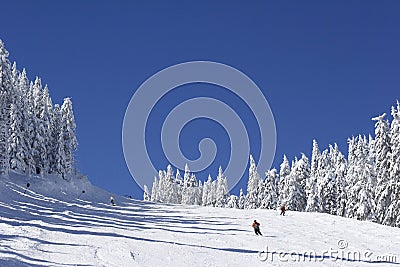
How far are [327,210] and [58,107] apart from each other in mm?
43731

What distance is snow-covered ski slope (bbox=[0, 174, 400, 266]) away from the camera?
18.4 m

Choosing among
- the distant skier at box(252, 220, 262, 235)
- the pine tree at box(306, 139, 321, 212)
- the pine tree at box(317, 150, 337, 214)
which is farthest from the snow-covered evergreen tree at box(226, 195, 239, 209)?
the distant skier at box(252, 220, 262, 235)

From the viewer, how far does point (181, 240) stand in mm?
24250

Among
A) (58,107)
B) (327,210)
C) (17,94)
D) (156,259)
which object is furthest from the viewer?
(58,107)

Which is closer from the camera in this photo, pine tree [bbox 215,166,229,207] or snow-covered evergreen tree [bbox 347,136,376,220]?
snow-covered evergreen tree [bbox 347,136,376,220]

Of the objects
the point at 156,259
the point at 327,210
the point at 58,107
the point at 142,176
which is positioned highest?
the point at 58,107

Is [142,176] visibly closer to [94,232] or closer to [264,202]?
[94,232]

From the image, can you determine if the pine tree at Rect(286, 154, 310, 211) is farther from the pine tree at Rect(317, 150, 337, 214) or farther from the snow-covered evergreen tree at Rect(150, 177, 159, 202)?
the snow-covered evergreen tree at Rect(150, 177, 159, 202)

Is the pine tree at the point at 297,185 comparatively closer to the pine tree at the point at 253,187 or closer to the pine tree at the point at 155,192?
the pine tree at the point at 253,187

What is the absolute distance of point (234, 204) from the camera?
332ft

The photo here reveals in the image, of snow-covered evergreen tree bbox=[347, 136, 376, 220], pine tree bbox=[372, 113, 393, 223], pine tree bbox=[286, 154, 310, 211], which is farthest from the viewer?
pine tree bbox=[286, 154, 310, 211]

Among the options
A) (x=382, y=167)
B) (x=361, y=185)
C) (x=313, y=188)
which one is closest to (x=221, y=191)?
(x=313, y=188)

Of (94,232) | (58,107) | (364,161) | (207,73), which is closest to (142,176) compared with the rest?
(94,232)

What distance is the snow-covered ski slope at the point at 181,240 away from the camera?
18406 millimetres
